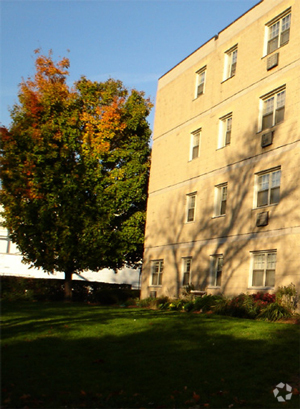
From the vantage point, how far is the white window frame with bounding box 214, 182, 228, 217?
25.8 m

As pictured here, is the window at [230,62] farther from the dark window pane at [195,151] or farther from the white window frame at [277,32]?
the dark window pane at [195,151]

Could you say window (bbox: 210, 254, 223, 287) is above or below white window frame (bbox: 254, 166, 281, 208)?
below

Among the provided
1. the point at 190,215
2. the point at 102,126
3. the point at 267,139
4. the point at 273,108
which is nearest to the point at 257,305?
the point at 267,139

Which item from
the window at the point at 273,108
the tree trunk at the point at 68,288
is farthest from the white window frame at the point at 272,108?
the tree trunk at the point at 68,288

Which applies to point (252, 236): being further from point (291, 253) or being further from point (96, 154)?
point (96, 154)

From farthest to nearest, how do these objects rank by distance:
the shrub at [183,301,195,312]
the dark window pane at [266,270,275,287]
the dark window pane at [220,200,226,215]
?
1. the dark window pane at [220,200,226,215]
2. the shrub at [183,301,195,312]
3. the dark window pane at [266,270,275,287]

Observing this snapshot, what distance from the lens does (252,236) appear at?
23.1 meters

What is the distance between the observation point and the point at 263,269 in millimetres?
22250

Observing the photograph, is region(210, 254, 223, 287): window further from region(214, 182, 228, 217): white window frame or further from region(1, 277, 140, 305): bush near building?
region(1, 277, 140, 305): bush near building

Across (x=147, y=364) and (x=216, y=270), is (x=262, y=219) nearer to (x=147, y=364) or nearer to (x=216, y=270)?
(x=216, y=270)

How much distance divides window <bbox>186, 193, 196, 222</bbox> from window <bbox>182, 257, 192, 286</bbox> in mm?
2129

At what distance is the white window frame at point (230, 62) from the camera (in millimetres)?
26859

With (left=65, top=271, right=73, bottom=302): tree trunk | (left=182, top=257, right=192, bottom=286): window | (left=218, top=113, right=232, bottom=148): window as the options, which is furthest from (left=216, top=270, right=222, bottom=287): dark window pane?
(left=65, top=271, right=73, bottom=302): tree trunk

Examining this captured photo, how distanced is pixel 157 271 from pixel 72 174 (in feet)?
25.8
